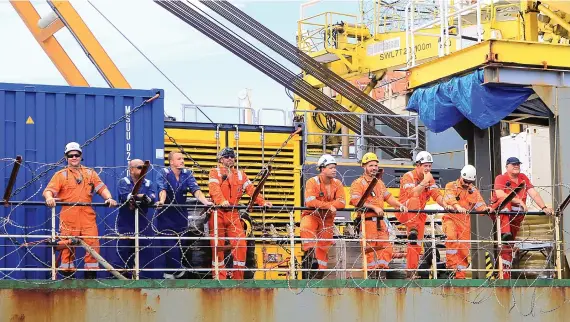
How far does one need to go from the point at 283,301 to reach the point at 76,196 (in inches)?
114

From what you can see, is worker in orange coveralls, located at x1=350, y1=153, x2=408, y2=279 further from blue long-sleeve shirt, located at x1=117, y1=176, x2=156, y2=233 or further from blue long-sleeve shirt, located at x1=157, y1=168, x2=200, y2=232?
blue long-sleeve shirt, located at x1=117, y1=176, x2=156, y2=233

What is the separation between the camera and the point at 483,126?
45.9 ft

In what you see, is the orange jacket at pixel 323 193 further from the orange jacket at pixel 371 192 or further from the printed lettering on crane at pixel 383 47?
the printed lettering on crane at pixel 383 47

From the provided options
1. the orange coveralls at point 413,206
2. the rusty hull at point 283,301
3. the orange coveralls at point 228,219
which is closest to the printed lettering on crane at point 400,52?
the orange coveralls at point 413,206

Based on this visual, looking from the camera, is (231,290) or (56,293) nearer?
(56,293)

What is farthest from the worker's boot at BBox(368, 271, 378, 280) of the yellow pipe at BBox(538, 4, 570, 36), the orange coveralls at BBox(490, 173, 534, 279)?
the yellow pipe at BBox(538, 4, 570, 36)

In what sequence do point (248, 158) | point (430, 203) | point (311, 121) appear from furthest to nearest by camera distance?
point (311, 121) → point (430, 203) → point (248, 158)

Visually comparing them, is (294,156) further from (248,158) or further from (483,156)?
(483,156)

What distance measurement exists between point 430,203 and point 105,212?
25.2ft

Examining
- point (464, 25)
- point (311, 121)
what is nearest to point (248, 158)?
point (311, 121)

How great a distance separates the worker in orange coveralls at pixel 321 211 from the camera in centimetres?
1270

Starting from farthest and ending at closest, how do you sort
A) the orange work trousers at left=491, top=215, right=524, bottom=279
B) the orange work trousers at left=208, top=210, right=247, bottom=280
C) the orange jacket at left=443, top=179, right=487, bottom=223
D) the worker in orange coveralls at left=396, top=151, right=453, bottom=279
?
the orange work trousers at left=491, top=215, right=524, bottom=279 < the orange jacket at left=443, top=179, right=487, bottom=223 < the worker in orange coveralls at left=396, top=151, right=453, bottom=279 < the orange work trousers at left=208, top=210, right=247, bottom=280

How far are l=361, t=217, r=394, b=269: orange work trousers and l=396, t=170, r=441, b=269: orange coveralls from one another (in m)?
0.45

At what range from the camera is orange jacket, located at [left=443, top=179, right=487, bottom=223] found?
13.6 m
